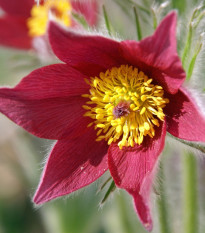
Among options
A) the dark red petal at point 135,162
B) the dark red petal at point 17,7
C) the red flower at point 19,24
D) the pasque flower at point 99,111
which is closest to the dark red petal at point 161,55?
the pasque flower at point 99,111

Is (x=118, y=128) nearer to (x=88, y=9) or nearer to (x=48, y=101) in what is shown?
(x=48, y=101)

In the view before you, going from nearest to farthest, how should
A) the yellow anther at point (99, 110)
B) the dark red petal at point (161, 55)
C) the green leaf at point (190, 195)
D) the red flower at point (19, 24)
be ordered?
the dark red petal at point (161, 55)
the yellow anther at point (99, 110)
the green leaf at point (190, 195)
the red flower at point (19, 24)

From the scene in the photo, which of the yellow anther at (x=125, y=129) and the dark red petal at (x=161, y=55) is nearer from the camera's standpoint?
the dark red petal at (x=161, y=55)

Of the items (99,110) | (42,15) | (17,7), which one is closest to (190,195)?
(99,110)

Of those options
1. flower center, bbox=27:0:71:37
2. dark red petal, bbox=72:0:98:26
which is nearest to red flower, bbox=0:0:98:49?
flower center, bbox=27:0:71:37

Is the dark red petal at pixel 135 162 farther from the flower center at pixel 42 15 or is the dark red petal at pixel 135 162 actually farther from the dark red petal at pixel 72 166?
the flower center at pixel 42 15
